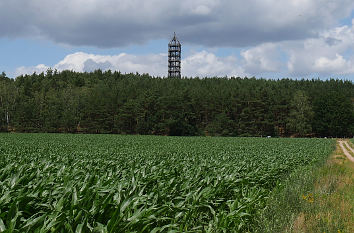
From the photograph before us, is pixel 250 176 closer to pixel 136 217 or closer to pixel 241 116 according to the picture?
pixel 136 217

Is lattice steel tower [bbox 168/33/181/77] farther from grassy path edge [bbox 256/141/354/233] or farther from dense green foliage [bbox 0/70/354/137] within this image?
grassy path edge [bbox 256/141/354/233]

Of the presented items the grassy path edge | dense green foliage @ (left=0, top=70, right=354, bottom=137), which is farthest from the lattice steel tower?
the grassy path edge

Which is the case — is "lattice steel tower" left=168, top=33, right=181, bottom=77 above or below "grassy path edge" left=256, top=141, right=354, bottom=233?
above

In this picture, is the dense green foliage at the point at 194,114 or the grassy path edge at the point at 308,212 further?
the dense green foliage at the point at 194,114

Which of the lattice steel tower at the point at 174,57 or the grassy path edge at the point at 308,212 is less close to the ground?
the lattice steel tower at the point at 174,57

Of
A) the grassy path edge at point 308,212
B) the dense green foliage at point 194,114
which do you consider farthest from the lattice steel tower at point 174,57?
the grassy path edge at point 308,212

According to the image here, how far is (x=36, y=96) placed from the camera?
90750 mm

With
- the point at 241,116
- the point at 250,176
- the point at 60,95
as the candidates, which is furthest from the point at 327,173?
the point at 60,95

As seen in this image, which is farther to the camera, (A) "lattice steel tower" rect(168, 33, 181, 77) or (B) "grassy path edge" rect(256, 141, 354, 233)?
(A) "lattice steel tower" rect(168, 33, 181, 77)

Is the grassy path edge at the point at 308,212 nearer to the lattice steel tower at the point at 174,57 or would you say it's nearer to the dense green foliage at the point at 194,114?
the dense green foliage at the point at 194,114

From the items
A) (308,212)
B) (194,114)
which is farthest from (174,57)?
(308,212)

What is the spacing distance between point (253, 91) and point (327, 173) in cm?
6890

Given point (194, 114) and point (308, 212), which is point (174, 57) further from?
point (308, 212)

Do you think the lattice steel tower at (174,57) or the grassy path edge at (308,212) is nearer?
the grassy path edge at (308,212)
